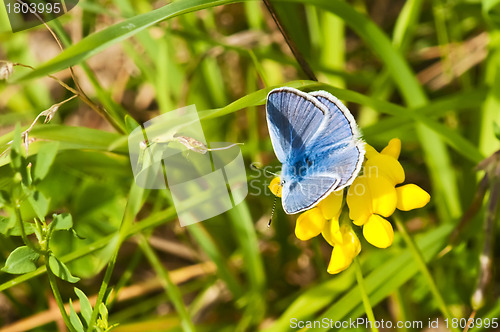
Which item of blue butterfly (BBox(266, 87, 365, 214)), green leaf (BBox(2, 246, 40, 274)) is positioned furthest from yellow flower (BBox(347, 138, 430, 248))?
green leaf (BBox(2, 246, 40, 274))

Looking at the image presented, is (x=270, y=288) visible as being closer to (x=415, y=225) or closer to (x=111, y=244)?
(x=415, y=225)

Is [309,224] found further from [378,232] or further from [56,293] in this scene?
[56,293]

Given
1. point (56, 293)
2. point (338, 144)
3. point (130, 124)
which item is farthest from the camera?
point (130, 124)

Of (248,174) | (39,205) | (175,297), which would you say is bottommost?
(175,297)

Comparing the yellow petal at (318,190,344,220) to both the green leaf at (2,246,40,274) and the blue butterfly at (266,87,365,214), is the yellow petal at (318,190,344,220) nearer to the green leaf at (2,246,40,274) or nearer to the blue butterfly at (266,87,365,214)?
the blue butterfly at (266,87,365,214)

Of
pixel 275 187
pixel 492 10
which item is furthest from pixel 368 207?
pixel 492 10

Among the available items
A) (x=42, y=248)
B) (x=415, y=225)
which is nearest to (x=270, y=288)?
(x=415, y=225)

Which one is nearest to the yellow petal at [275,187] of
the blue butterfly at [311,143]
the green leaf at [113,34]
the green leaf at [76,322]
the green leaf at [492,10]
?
the blue butterfly at [311,143]
